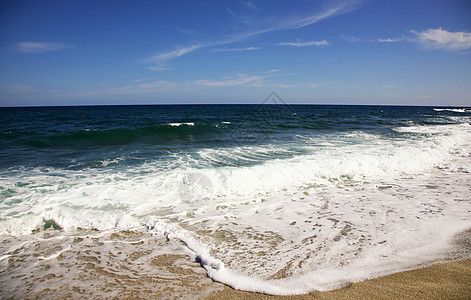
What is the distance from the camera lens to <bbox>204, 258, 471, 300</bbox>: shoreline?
246 cm

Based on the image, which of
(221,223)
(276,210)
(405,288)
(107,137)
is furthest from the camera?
(107,137)

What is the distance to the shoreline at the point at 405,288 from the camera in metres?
2.46

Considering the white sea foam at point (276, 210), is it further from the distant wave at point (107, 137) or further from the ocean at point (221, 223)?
the distant wave at point (107, 137)

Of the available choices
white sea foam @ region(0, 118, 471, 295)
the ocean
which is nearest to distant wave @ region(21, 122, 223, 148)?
the ocean

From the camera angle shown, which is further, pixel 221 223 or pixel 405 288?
pixel 221 223

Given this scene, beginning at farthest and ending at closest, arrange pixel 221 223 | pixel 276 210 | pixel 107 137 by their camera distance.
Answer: pixel 107 137
pixel 276 210
pixel 221 223

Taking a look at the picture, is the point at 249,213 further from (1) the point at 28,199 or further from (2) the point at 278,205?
(1) the point at 28,199

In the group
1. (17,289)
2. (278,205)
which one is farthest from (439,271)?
(17,289)

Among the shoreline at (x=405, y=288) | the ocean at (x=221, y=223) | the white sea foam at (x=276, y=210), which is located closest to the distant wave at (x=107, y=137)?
the ocean at (x=221, y=223)

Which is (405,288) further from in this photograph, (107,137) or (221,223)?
(107,137)

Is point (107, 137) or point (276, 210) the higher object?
point (107, 137)

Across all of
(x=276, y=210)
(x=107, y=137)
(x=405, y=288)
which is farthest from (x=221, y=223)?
(x=107, y=137)

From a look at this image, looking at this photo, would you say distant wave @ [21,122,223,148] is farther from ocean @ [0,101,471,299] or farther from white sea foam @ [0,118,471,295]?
white sea foam @ [0,118,471,295]

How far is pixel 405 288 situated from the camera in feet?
8.41
